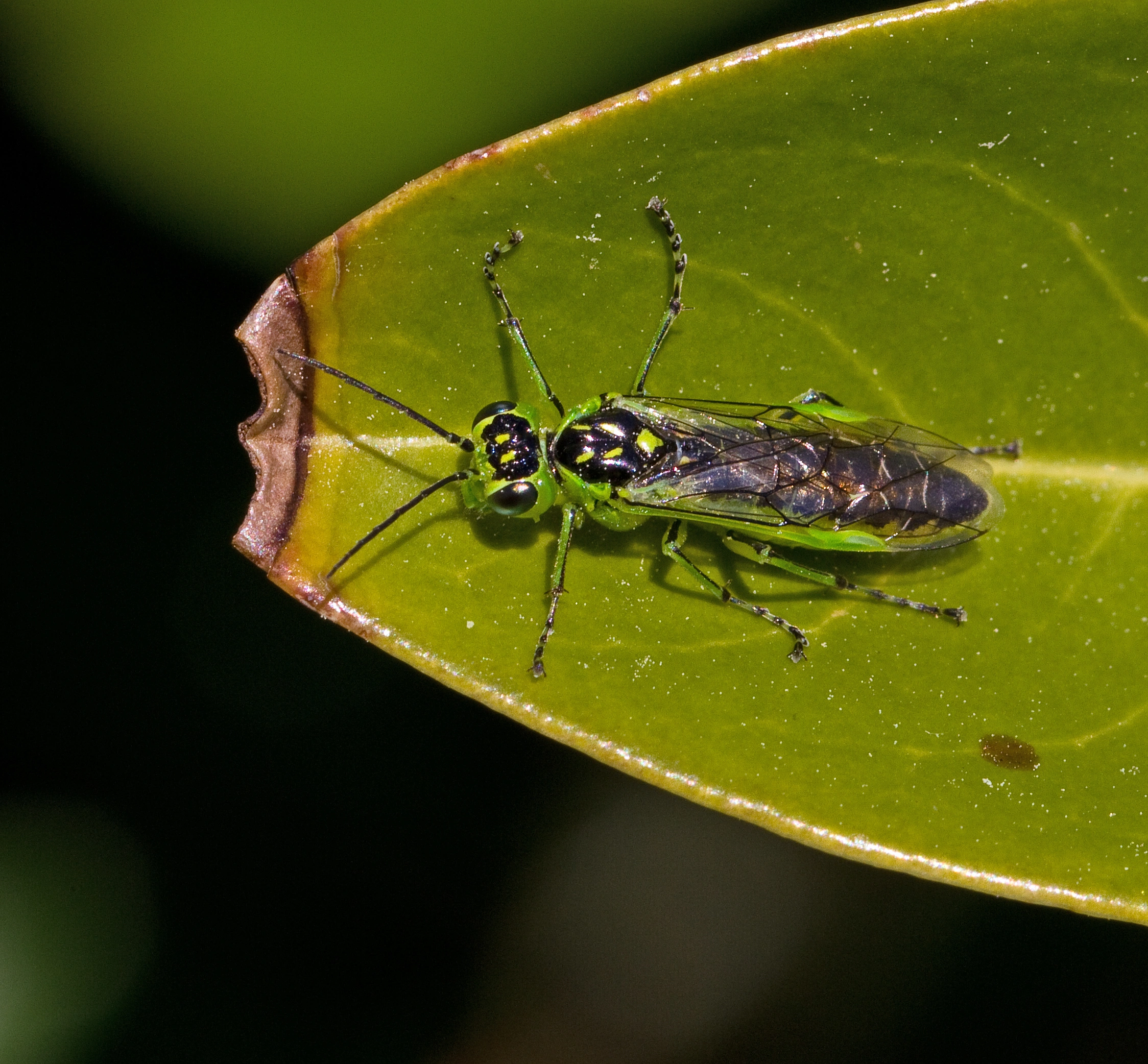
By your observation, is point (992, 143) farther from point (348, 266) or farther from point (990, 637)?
point (348, 266)

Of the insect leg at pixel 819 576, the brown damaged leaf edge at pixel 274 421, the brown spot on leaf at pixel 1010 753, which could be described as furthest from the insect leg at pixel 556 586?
the brown spot on leaf at pixel 1010 753

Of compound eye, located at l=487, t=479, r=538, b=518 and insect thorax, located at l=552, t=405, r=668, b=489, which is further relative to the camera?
insect thorax, located at l=552, t=405, r=668, b=489

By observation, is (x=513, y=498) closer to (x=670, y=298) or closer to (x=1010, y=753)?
(x=670, y=298)

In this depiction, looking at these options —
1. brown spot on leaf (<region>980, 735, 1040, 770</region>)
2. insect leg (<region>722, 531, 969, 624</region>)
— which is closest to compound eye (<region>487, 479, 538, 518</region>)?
insect leg (<region>722, 531, 969, 624</region>)

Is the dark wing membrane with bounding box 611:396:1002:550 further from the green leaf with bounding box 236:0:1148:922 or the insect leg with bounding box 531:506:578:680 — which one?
the insect leg with bounding box 531:506:578:680

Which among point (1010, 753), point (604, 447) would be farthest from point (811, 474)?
point (1010, 753)

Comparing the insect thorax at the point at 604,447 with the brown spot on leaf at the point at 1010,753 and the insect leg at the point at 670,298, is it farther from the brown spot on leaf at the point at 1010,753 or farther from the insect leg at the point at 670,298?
the brown spot on leaf at the point at 1010,753
